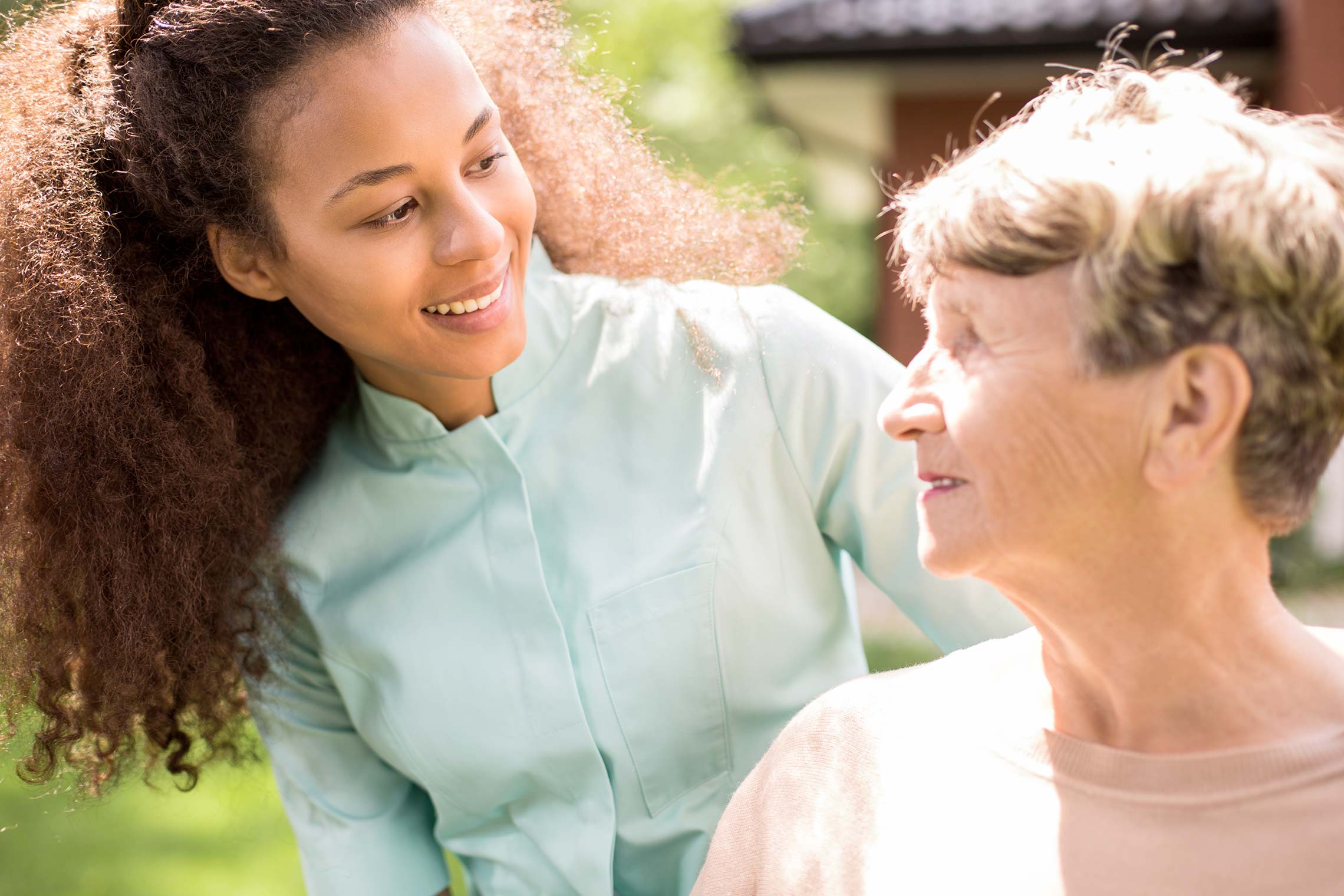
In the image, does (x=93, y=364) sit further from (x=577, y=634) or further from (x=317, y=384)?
(x=577, y=634)

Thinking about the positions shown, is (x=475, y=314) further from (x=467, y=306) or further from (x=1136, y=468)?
(x=1136, y=468)

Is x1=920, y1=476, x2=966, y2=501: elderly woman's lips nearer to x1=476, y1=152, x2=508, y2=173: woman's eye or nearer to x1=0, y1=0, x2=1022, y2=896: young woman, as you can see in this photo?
x1=0, y1=0, x2=1022, y2=896: young woman

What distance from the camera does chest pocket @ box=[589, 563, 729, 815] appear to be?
2.17 m

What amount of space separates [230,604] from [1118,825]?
59.3 inches

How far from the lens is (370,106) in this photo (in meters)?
1.89

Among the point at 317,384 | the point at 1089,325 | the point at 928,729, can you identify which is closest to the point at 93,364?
the point at 317,384

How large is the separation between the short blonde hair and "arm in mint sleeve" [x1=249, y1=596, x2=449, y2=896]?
1.52 m

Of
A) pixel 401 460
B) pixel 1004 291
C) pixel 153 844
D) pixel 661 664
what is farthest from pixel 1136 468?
pixel 153 844

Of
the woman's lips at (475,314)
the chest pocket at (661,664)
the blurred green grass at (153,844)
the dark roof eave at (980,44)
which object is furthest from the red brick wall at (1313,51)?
the woman's lips at (475,314)

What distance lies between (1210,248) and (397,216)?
1163mm

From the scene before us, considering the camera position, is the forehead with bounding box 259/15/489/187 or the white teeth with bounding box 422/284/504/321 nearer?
the forehead with bounding box 259/15/489/187

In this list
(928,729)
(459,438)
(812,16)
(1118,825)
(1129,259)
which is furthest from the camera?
(812,16)

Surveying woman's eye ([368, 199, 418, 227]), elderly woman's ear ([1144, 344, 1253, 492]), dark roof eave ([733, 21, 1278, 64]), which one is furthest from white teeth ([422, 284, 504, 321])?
dark roof eave ([733, 21, 1278, 64])

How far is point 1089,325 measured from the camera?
1372 mm
